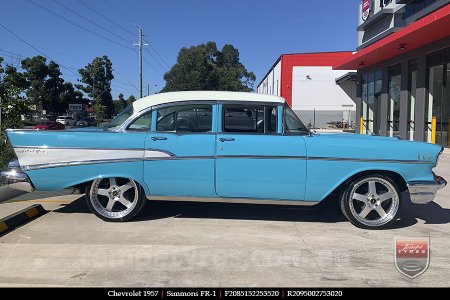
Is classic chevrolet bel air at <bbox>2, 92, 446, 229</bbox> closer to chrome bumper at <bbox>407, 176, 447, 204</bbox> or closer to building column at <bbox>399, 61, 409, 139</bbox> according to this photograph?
chrome bumper at <bbox>407, 176, 447, 204</bbox>

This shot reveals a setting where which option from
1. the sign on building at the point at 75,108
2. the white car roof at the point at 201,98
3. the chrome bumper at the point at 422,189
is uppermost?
the sign on building at the point at 75,108

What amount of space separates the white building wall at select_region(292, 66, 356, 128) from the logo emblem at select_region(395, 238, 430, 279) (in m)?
41.7

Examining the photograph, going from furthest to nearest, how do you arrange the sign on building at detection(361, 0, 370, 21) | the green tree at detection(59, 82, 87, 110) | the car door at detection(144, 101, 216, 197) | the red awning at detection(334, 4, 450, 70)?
the green tree at detection(59, 82, 87, 110) → the sign on building at detection(361, 0, 370, 21) → the red awning at detection(334, 4, 450, 70) → the car door at detection(144, 101, 216, 197)

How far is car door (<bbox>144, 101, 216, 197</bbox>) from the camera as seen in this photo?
548 cm

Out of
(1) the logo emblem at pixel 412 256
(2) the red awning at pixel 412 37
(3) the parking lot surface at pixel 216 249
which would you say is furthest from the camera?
(2) the red awning at pixel 412 37

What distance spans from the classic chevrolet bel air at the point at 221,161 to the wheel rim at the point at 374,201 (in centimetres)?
1

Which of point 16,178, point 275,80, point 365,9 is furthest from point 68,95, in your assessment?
point 16,178

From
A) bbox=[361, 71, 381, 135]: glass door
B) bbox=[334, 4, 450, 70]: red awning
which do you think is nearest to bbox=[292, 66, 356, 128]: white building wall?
bbox=[361, 71, 381, 135]: glass door

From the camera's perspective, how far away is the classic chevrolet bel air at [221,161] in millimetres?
5379

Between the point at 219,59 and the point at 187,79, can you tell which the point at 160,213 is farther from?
the point at 219,59

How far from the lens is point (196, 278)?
3.93 m

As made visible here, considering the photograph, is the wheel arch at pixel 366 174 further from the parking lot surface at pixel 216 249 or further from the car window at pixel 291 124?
the car window at pixel 291 124

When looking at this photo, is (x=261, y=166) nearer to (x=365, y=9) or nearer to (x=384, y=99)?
(x=384, y=99)

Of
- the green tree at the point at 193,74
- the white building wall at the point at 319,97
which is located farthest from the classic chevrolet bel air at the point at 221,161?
the green tree at the point at 193,74
